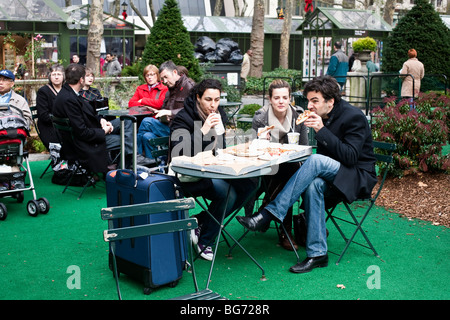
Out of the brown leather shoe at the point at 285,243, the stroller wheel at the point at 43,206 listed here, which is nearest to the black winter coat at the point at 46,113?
the stroller wheel at the point at 43,206

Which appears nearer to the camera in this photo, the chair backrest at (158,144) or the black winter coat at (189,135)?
the black winter coat at (189,135)

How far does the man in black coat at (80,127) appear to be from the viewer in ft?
24.1

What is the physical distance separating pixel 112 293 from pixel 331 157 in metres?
2.19

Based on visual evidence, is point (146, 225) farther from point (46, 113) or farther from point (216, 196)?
point (46, 113)

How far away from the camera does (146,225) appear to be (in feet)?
11.7

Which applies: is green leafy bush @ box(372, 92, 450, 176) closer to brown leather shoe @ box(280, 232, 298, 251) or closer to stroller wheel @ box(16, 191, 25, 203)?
brown leather shoe @ box(280, 232, 298, 251)

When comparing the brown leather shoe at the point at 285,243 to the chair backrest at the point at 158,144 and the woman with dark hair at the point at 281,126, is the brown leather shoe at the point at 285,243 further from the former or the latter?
the chair backrest at the point at 158,144

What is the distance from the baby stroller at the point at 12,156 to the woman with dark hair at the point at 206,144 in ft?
7.51

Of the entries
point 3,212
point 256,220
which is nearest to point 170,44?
point 3,212

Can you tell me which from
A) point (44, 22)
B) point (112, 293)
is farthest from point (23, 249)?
point (44, 22)

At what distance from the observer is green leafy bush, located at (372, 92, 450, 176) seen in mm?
7652

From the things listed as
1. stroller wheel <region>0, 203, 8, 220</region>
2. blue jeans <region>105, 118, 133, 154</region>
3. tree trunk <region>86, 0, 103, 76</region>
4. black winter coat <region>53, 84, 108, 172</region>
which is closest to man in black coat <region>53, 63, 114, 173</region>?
black winter coat <region>53, 84, 108, 172</region>

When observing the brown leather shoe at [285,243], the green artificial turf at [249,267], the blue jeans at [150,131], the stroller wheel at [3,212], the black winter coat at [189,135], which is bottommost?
the green artificial turf at [249,267]

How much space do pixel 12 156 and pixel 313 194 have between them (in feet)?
12.4
